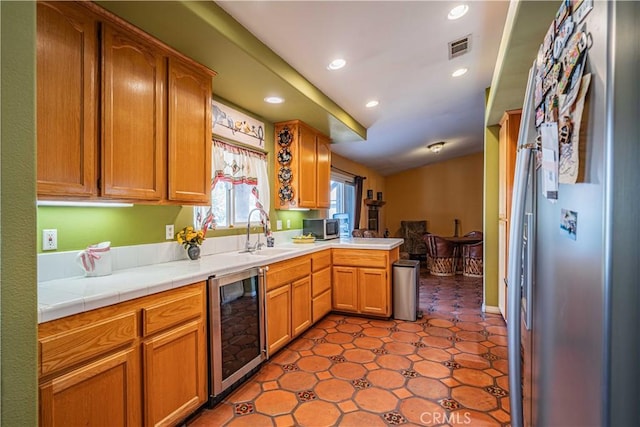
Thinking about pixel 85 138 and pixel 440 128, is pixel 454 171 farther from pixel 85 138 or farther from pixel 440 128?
pixel 85 138

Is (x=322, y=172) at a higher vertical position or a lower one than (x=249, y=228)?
higher

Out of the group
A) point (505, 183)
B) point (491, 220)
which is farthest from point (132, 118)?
point (491, 220)

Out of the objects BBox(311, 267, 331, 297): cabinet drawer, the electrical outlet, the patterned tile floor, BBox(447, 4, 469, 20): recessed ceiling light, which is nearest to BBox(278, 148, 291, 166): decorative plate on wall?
BBox(311, 267, 331, 297): cabinet drawer

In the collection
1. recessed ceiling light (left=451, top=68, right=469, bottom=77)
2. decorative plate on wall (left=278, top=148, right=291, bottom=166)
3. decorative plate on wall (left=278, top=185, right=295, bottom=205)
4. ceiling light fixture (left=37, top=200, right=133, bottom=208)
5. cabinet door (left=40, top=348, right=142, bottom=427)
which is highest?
recessed ceiling light (left=451, top=68, right=469, bottom=77)

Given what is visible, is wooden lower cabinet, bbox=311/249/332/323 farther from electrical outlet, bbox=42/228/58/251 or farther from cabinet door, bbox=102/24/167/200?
electrical outlet, bbox=42/228/58/251

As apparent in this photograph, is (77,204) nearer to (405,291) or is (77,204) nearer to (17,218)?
(17,218)

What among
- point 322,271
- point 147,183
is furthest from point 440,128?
point 147,183

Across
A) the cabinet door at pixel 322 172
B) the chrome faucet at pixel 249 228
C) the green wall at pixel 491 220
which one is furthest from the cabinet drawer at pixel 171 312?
the green wall at pixel 491 220

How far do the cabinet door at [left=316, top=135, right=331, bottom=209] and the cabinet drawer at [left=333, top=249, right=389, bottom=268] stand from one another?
77cm

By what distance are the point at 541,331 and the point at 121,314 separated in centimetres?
162

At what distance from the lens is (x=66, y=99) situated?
1504 millimetres

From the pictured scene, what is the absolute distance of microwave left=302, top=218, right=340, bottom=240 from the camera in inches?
160

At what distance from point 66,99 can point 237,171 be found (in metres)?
1.67

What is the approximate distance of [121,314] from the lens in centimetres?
145
